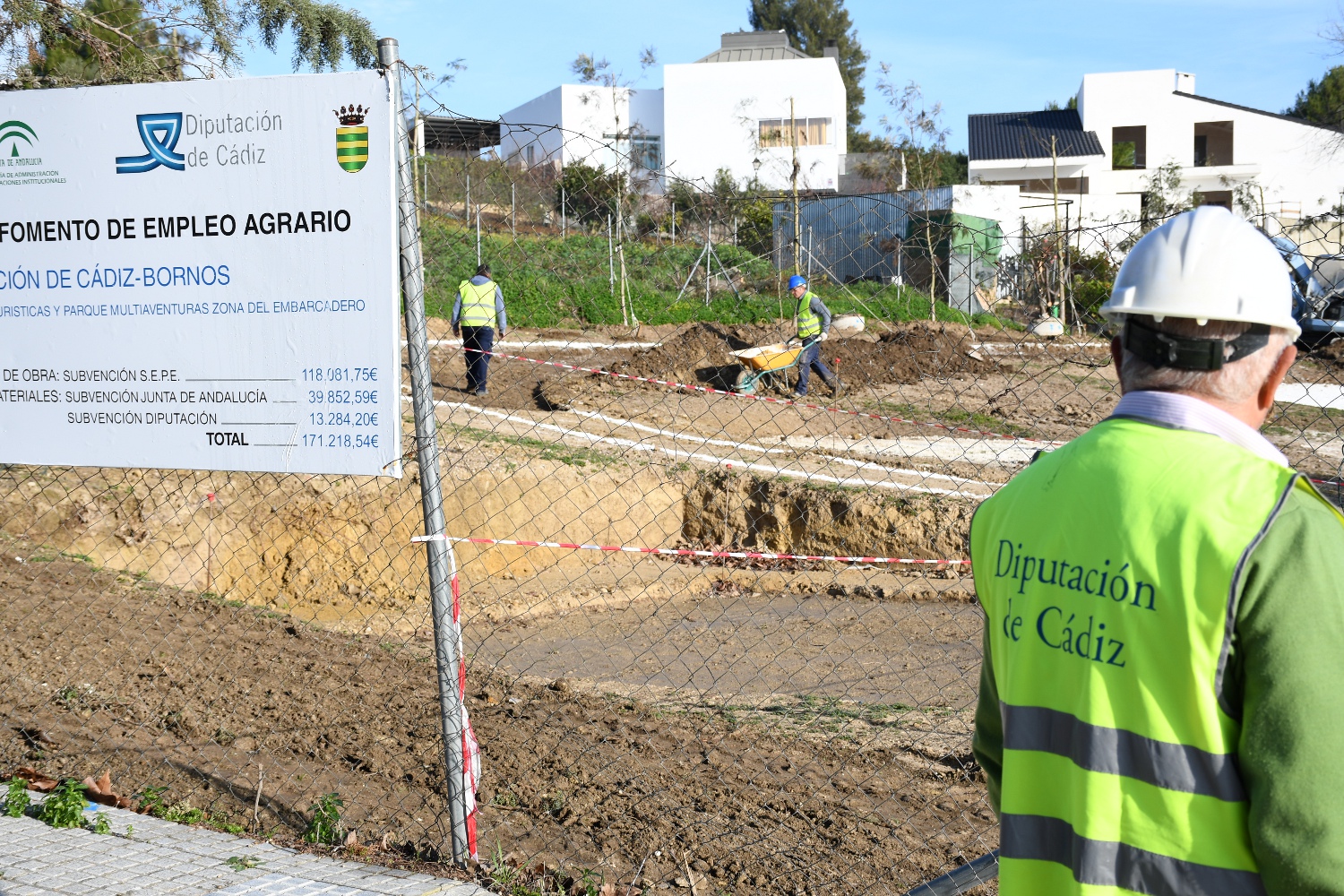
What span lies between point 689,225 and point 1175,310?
14.9ft

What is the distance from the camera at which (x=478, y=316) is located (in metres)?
14.0

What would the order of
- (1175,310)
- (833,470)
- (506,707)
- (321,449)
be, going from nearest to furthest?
(1175,310), (321,449), (506,707), (833,470)

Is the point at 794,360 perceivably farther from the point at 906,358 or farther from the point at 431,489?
the point at 431,489

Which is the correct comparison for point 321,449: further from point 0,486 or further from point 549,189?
point 0,486

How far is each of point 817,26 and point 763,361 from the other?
64.9m

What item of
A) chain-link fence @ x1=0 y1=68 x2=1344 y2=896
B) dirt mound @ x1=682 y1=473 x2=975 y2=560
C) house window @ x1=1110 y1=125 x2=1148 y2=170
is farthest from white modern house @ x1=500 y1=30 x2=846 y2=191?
dirt mound @ x1=682 y1=473 x2=975 y2=560

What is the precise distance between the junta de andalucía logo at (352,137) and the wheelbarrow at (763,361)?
475 inches

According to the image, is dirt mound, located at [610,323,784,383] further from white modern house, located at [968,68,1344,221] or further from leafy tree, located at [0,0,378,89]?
white modern house, located at [968,68,1344,221]

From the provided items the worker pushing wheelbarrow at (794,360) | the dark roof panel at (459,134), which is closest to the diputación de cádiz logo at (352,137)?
the dark roof panel at (459,134)

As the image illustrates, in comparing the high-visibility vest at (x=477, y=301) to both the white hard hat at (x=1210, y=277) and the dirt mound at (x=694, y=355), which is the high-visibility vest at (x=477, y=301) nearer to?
the dirt mound at (x=694, y=355)

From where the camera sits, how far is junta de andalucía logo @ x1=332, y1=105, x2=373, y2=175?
345cm

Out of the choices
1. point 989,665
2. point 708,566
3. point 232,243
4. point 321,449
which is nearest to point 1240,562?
point 989,665


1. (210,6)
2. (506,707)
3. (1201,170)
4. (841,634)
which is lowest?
(841,634)

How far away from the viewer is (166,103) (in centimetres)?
372
